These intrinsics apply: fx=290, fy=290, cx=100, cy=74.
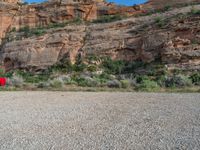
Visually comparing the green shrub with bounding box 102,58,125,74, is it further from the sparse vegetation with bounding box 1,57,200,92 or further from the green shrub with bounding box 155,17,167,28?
the green shrub with bounding box 155,17,167,28

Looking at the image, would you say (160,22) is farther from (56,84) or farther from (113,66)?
(56,84)

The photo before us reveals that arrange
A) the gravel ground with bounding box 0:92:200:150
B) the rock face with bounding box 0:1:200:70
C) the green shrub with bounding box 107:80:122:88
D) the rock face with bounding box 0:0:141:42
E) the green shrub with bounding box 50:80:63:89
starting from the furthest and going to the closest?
1. the rock face with bounding box 0:0:141:42
2. the rock face with bounding box 0:1:200:70
3. the green shrub with bounding box 50:80:63:89
4. the green shrub with bounding box 107:80:122:88
5. the gravel ground with bounding box 0:92:200:150

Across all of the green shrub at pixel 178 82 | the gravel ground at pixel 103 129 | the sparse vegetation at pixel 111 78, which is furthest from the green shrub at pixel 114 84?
the gravel ground at pixel 103 129

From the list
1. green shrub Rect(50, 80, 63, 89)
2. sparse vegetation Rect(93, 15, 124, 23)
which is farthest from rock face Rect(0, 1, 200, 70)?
green shrub Rect(50, 80, 63, 89)

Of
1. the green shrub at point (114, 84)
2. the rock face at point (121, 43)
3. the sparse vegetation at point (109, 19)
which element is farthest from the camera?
the sparse vegetation at point (109, 19)

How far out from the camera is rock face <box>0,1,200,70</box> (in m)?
24.8

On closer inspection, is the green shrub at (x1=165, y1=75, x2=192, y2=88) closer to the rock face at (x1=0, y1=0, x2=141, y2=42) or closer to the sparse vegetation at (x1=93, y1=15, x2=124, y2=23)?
the sparse vegetation at (x1=93, y1=15, x2=124, y2=23)

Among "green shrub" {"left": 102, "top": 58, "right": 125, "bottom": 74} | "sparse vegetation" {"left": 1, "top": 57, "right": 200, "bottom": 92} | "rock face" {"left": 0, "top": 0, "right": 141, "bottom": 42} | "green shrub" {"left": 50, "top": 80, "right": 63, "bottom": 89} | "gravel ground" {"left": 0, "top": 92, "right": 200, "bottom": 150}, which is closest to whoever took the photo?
"gravel ground" {"left": 0, "top": 92, "right": 200, "bottom": 150}

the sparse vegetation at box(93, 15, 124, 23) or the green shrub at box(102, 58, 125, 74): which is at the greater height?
the sparse vegetation at box(93, 15, 124, 23)

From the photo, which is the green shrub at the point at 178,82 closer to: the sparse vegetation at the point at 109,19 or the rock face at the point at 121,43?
the rock face at the point at 121,43

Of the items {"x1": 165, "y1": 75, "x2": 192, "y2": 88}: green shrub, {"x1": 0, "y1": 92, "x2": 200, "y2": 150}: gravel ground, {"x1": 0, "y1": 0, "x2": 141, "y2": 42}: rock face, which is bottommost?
{"x1": 165, "y1": 75, "x2": 192, "y2": 88}: green shrub

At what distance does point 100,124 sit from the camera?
6.10 m

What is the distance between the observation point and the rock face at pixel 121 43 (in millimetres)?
24828

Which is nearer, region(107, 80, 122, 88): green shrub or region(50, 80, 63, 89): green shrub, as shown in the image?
region(107, 80, 122, 88): green shrub
